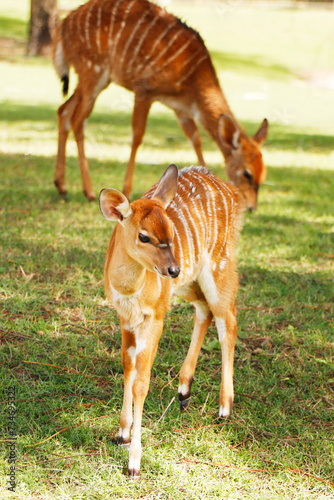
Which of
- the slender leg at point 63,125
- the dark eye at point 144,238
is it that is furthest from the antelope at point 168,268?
the slender leg at point 63,125

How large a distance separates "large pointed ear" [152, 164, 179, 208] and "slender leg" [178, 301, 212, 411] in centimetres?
79

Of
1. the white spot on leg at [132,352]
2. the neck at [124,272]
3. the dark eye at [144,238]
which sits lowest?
the white spot on leg at [132,352]

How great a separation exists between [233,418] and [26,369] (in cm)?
118

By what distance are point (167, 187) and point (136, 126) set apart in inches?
143

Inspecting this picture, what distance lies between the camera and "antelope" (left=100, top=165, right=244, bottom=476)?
277 centimetres

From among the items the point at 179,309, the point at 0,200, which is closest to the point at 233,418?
the point at 179,309

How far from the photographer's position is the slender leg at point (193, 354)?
133 inches

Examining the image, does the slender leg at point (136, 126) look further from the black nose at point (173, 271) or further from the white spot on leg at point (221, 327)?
the black nose at point (173, 271)

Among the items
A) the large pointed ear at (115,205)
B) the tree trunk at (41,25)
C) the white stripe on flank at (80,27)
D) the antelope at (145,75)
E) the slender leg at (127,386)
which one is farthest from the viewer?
the tree trunk at (41,25)

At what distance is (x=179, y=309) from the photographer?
14.7 ft

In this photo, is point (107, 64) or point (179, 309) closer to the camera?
point (179, 309)

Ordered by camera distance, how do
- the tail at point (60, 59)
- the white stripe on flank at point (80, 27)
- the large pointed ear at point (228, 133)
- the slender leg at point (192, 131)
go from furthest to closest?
the slender leg at point (192, 131)
the tail at point (60, 59)
the white stripe on flank at point (80, 27)
the large pointed ear at point (228, 133)

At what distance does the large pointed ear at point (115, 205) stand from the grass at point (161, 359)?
107cm

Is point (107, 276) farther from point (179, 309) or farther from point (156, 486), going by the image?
point (179, 309)
